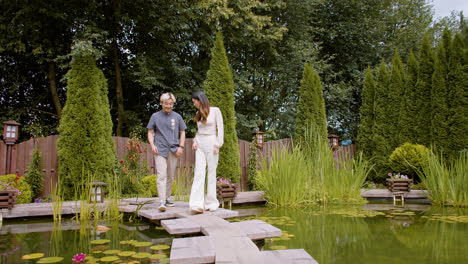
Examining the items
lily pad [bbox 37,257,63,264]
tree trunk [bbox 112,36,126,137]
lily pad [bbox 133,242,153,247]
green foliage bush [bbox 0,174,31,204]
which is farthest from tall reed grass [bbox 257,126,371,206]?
tree trunk [bbox 112,36,126,137]

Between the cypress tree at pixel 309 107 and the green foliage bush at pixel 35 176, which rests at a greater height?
the cypress tree at pixel 309 107

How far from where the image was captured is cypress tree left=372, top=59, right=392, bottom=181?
10.1 m

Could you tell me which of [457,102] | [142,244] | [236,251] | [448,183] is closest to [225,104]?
[448,183]

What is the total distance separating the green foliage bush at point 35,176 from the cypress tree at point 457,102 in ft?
31.8

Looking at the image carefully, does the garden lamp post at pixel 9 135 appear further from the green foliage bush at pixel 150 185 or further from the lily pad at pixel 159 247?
the lily pad at pixel 159 247

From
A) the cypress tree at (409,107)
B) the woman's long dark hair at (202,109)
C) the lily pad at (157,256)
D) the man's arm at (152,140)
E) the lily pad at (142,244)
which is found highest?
Result: the cypress tree at (409,107)

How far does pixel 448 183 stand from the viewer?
5.48 m

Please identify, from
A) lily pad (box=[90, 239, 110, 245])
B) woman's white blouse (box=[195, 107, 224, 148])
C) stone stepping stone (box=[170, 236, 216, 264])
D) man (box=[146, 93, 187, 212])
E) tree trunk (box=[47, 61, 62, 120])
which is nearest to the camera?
stone stepping stone (box=[170, 236, 216, 264])

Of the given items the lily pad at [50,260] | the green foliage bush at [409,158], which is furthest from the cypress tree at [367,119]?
the lily pad at [50,260]

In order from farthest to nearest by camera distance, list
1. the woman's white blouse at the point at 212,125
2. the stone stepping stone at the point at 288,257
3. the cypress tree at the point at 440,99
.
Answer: the cypress tree at the point at 440,99, the woman's white blouse at the point at 212,125, the stone stepping stone at the point at 288,257

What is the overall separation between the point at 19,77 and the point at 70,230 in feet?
25.5

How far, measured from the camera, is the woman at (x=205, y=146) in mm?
3754

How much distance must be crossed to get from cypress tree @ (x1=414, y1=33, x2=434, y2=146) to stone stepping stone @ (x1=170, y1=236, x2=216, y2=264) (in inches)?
343

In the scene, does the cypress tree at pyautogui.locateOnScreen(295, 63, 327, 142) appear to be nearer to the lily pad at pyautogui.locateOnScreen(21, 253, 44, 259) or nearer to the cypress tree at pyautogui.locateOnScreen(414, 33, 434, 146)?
the cypress tree at pyautogui.locateOnScreen(414, 33, 434, 146)
